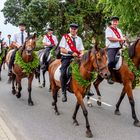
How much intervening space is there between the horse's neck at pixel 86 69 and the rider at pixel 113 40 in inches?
73.3

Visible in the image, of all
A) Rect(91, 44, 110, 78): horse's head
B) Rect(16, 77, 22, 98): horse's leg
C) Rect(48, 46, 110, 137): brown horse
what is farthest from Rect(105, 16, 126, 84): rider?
Rect(16, 77, 22, 98): horse's leg

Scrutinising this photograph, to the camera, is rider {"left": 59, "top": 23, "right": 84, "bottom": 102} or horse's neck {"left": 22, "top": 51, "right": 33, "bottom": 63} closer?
rider {"left": 59, "top": 23, "right": 84, "bottom": 102}

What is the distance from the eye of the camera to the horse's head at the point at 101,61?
31.2 ft

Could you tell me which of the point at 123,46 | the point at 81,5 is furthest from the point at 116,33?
the point at 81,5

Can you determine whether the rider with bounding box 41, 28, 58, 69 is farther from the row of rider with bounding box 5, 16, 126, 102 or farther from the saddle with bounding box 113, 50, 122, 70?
the saddle with bounding box 113, 50, 122, 70

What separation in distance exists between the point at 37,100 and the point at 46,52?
3.21 metres

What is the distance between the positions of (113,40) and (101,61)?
8.13 feet

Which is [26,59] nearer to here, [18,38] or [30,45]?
[30,45]

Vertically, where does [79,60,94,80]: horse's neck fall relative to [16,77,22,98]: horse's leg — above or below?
above

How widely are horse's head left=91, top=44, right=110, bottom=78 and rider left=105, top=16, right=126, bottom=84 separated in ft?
7.53

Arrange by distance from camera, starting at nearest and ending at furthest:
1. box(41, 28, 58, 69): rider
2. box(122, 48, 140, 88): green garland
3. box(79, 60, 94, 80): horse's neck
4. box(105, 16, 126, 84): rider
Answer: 1. box(79, 60, 94, 80): horse's neck
2. box(122, 48, 140, 88): green garland
3. box(105, 16, 126, 84): rider
4. box(41, 28, 58, 69): rider

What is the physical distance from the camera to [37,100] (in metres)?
14.6

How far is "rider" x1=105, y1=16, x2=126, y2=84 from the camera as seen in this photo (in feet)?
39.2

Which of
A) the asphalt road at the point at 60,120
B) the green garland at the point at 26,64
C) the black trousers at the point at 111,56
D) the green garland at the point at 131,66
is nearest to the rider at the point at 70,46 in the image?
the asphalt road at the point at 60,120
